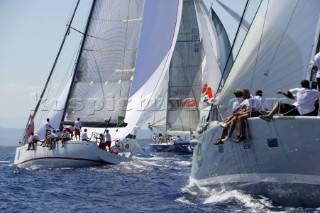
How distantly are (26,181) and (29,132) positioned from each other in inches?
399

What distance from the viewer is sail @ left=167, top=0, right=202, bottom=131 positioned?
5375cm

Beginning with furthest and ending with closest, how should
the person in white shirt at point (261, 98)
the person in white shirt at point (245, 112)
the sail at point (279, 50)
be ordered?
the sail at point (279, 50), the person in white shirt at point (261, 98), the person in white shirt at point (245, 112)

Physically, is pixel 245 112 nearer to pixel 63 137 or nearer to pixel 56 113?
pixel 63 137

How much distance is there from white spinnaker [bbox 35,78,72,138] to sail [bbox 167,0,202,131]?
18604mm

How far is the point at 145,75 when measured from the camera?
32344mm

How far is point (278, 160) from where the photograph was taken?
1362 centimetres

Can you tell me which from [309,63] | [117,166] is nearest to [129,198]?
[309,63]

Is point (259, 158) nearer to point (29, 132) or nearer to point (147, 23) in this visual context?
point (147, 23)

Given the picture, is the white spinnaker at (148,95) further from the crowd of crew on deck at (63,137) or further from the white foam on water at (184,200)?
the white foam on water at (184,200)

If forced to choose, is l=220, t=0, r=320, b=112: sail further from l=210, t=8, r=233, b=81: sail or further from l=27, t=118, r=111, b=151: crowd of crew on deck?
l=210, t=8, r=233, b=81: sail

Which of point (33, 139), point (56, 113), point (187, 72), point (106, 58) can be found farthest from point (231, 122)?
point (187, 72)

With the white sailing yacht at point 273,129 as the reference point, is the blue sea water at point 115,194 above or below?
below

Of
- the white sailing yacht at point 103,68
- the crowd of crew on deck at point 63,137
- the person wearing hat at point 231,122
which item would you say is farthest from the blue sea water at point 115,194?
the white sailing yacht at point 103,68

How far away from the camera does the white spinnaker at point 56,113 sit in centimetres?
3428
